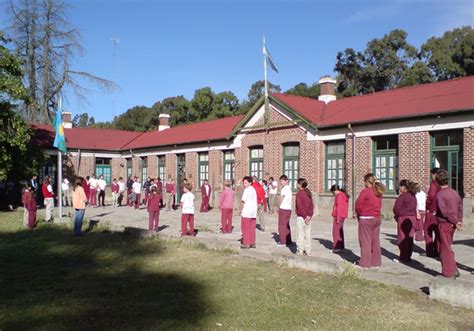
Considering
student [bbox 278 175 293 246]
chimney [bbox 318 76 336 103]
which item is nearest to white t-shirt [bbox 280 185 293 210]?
student [bbox 278 175 293 246]

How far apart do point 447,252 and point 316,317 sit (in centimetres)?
294

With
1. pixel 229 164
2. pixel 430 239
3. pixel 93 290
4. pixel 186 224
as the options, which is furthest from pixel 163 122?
pixel 93 290

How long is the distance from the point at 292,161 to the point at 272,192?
2.38 m

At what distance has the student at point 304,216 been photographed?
982 centimetres

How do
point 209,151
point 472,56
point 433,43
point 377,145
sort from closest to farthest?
point 377,145, point 209,151, point 472,56, point 433,43

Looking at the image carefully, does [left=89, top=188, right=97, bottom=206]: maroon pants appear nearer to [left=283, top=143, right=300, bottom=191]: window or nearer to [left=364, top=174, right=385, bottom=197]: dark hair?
[left=283, top=143, right=300, bottom=191]: window

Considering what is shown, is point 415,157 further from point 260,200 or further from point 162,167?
point 162,167

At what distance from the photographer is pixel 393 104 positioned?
1938 centimetres

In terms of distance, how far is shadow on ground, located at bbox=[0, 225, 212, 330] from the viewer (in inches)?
227

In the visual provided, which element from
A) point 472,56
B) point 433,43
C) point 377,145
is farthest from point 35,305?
point 433,43

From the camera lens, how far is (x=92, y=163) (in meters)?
33.4

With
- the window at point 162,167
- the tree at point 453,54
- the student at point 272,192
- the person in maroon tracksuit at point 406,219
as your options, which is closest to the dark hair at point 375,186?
the person in maroon tracksuit at point 406,219

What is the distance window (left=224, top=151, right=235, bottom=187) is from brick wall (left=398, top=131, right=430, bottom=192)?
10.2 m

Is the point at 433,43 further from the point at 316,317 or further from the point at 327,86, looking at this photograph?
the point at 316,317
